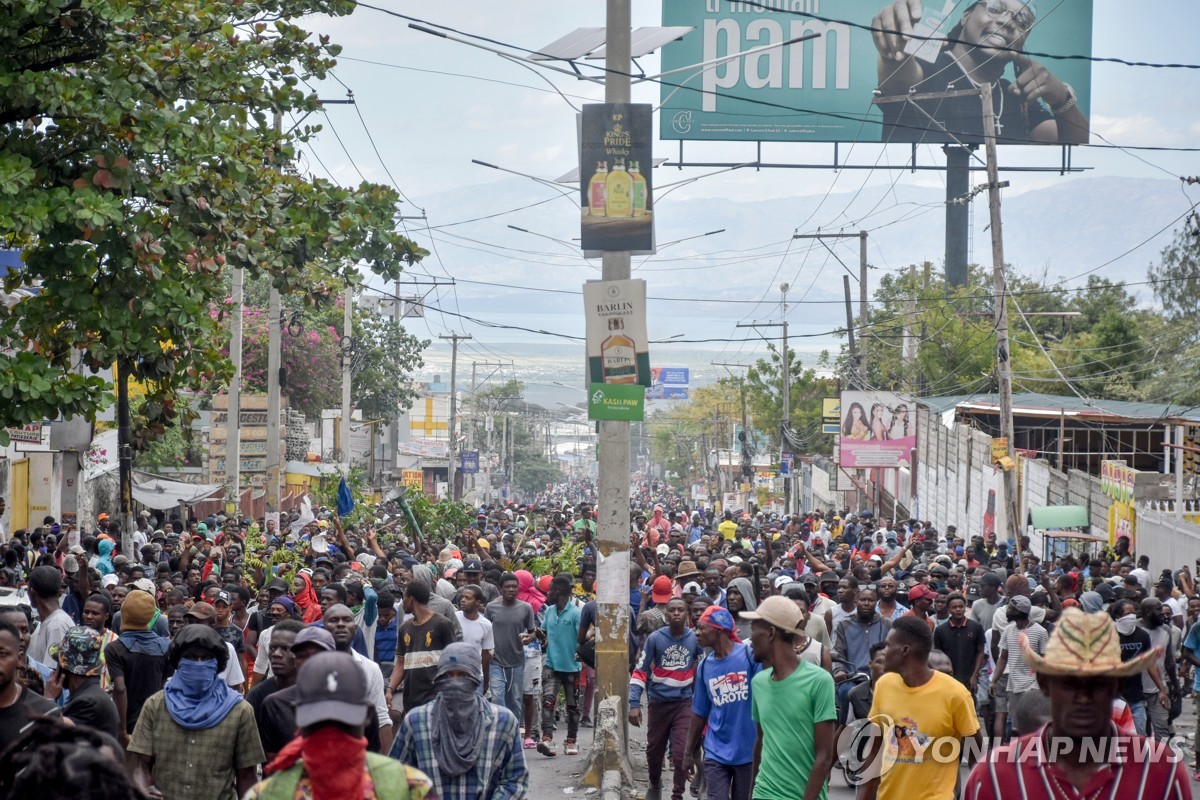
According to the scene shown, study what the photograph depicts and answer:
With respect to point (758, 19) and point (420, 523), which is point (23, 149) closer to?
point (420, 523)

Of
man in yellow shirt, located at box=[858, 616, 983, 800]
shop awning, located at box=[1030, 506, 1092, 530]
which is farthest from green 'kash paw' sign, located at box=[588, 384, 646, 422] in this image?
shop awning, located at box=[1030, 506, 1092, 530]

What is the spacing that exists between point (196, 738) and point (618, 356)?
5.97 metres

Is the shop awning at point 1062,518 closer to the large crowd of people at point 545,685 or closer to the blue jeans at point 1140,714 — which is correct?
the large crowd of people at point 545,685

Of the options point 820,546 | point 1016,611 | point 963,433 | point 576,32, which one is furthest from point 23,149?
point 963,433

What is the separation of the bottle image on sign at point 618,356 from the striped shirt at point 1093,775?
303 inches

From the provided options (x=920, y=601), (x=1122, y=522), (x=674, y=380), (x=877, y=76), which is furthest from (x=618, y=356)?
(x=674, y=380)

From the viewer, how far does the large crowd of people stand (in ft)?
12.9

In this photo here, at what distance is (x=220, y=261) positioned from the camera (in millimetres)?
11523

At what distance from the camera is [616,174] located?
447 inches

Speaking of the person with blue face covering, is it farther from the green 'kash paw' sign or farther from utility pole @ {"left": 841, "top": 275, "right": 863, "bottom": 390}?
utility pole @ {"left": 841, "top": 275, "right": 863, "bottom": 390}

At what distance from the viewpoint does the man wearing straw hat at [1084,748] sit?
150 inches

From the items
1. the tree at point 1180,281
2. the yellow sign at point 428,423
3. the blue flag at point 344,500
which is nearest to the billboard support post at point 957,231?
the tree at point 1180,281

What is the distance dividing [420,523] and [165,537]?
A: 272 inches

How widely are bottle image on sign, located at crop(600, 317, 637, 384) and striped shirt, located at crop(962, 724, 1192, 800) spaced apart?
7685 millimetres
